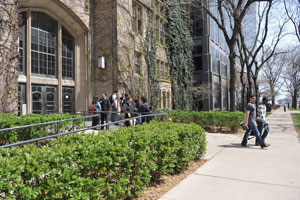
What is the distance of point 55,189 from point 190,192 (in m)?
2.52

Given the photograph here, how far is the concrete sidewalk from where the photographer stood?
4137 millimetres

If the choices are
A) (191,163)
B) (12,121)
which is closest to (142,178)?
(191,163)

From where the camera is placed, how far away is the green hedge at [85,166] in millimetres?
2486

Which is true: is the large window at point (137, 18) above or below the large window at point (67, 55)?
above

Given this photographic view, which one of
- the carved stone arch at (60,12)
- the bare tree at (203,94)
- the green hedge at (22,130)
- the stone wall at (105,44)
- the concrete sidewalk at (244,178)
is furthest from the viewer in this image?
the bare tree at (203,94)

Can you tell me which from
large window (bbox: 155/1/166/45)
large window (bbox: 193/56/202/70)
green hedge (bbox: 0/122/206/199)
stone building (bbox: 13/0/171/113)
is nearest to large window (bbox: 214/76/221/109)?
large window (bbox: 193/56/202/70)

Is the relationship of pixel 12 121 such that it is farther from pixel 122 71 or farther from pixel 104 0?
pixel 104 0

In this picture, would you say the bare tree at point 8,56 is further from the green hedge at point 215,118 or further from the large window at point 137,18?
the green hedge at point 215,118

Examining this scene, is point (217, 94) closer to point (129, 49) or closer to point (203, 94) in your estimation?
Result: point (203, 94)

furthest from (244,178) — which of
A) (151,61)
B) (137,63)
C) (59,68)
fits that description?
(151,61)

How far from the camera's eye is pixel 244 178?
16.4 ft

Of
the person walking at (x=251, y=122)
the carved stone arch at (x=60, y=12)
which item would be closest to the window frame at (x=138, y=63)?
the carved stone arch at (x=60, y=12)

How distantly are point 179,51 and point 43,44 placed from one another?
13.8m

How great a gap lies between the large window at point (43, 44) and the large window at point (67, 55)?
2.15ft
